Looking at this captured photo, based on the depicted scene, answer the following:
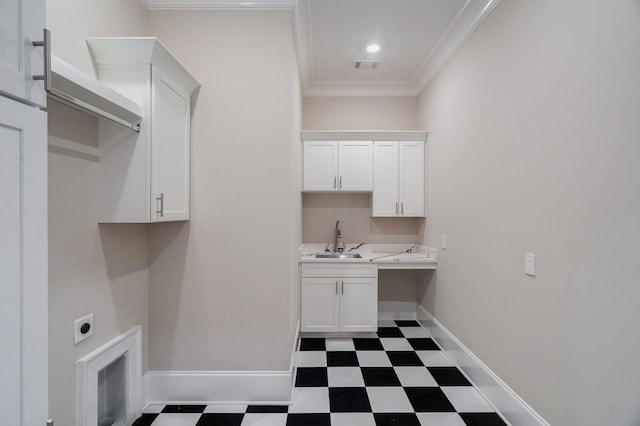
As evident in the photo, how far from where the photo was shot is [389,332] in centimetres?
339

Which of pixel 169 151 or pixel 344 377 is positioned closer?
pixel 169 151

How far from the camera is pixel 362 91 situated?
3.79 metres

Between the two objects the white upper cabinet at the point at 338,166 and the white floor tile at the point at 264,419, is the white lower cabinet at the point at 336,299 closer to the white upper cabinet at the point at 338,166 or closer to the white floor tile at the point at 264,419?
the white upper cabinet at the point at 338,166

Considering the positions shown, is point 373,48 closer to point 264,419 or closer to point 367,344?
point 367,344

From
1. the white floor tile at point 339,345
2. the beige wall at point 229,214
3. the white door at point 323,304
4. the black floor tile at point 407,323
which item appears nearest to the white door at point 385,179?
the white door at point 323,304

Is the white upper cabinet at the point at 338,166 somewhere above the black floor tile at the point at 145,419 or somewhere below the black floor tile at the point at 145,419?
above

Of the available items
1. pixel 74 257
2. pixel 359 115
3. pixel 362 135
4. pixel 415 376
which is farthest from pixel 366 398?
pixel 359 115

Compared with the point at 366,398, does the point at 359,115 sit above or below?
above

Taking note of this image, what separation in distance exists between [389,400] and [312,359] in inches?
32.9

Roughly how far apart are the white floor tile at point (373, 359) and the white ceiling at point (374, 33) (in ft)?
9.38

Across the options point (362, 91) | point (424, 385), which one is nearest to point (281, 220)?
point (424, 385)

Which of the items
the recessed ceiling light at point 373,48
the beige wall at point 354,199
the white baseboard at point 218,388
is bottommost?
the white baseboard at point 218,388

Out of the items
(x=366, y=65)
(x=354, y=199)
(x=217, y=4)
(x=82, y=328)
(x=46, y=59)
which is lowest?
(x=82, y=328)

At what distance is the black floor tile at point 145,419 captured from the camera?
6.30 feet
